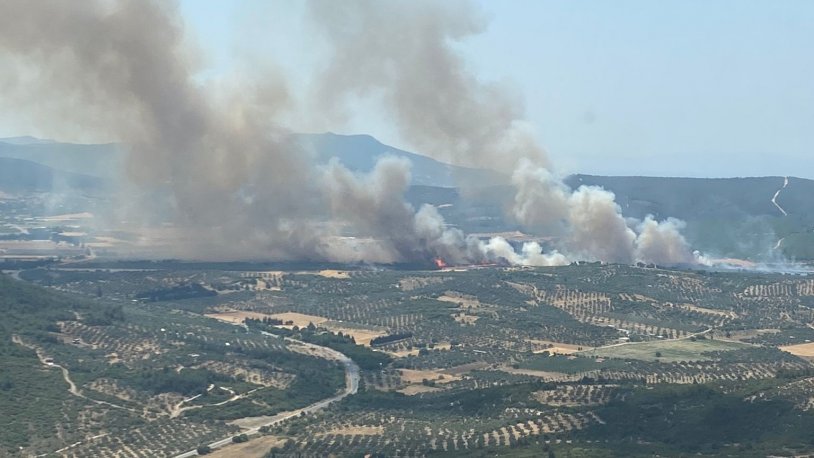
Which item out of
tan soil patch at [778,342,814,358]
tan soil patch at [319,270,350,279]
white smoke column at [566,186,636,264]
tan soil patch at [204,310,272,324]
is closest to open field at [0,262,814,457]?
tan soil patch at [778,342,814,358]

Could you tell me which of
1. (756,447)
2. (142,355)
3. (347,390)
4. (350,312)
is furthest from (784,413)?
(350,312)

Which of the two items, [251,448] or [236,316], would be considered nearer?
[251,448]

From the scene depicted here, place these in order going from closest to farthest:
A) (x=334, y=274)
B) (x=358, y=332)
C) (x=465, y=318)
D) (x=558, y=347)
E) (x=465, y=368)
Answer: (x=465, y=368) < (x=558, y=347) < (x=358, y=332) < (x=465, y=318) < (x=334, y=274)

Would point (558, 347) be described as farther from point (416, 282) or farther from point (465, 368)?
point (416, 282)

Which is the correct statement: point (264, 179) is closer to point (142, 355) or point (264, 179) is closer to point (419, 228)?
point (419, 228)

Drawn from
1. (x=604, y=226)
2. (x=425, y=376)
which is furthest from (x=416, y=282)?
(x=425, y=376)

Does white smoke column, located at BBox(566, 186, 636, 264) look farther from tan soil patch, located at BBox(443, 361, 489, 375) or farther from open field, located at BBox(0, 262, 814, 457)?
tan soil patch, located at BBox(443, 361, 489, 375)

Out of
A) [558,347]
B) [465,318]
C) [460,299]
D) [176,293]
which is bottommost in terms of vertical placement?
[558,347]

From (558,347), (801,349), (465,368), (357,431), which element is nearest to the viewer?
(357,431)

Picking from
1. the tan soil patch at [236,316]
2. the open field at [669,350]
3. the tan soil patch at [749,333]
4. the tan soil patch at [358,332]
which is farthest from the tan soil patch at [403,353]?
the tan soil patch at [749,333]
